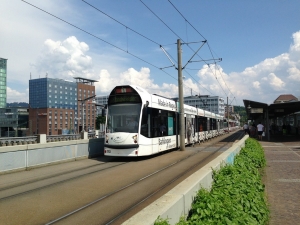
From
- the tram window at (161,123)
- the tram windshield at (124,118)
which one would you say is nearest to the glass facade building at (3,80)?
the tram window at (161,123)

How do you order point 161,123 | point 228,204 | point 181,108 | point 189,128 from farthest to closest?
point 189,128
point 181,108
point 161,123
point 228,204

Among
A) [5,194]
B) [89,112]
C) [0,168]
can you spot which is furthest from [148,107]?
[89,112]

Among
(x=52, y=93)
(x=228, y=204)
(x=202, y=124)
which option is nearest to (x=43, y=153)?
(x=228, y=204)

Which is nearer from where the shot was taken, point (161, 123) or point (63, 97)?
point (161, 123)

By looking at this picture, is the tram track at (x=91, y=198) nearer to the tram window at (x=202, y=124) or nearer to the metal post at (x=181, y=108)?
the metal post at (x=181, y=108)

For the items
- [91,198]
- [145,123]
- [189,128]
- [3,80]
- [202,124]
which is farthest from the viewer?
[3,80]

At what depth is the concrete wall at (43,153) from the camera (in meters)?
11.3

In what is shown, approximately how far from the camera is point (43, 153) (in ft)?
42.6

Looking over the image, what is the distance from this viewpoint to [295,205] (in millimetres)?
7078

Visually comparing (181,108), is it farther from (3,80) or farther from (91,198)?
(3,80)

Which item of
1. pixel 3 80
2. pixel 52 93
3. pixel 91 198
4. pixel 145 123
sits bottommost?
pixel 91 198

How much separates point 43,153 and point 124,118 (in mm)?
3870

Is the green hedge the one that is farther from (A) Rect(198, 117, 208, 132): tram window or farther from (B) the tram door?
(A) Rect(198, 117, 208, 132): tram window

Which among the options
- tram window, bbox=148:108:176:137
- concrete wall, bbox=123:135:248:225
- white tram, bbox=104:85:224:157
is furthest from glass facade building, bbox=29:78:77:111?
concrete wall, bbox=123:135:248:225
